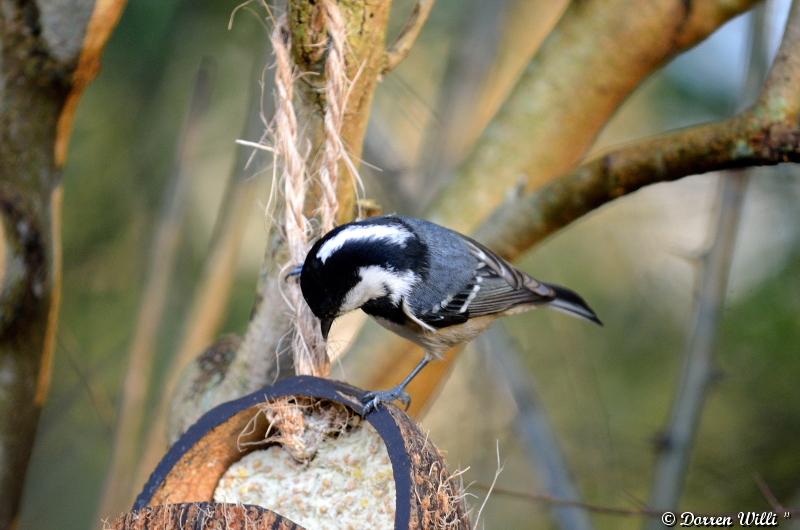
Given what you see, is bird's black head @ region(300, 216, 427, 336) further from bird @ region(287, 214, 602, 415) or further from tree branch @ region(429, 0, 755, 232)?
tree branch @ region(429, 0, 755, 232)

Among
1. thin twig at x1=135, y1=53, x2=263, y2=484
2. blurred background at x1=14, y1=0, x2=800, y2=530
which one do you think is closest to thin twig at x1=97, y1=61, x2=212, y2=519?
thin twig at x1=135, y1=53, x2=263, y2=484

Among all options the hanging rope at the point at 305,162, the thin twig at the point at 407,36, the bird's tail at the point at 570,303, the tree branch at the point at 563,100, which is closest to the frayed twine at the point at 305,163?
the hanging rope at the point at 305,162

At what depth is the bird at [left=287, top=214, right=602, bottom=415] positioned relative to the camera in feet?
4.03

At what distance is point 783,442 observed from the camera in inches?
98.4

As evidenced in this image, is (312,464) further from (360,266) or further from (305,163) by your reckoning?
(305,163)

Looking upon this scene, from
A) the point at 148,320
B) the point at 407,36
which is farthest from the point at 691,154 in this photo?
the point at 148,320

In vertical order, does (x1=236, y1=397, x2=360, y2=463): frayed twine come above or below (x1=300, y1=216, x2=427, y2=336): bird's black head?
below

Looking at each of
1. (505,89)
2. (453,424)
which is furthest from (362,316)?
(505,89)

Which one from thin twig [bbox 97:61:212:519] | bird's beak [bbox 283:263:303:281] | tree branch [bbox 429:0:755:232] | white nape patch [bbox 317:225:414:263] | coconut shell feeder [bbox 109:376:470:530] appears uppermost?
tree branch [bbox 429:0:755:232]

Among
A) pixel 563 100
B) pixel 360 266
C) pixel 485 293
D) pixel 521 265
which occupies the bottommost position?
pixel 521 265

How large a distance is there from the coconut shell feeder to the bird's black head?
0.15 m

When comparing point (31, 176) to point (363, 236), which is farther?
point (31, 176)

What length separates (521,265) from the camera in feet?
9.75

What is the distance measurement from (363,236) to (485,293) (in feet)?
1.40
